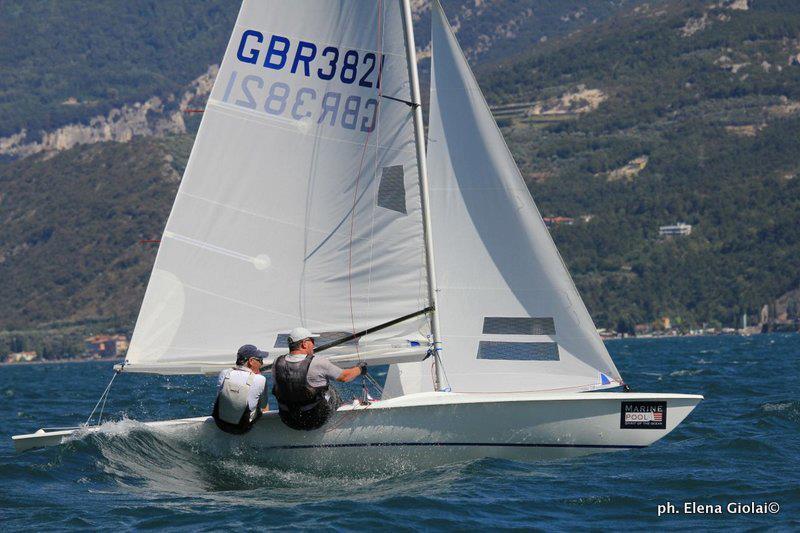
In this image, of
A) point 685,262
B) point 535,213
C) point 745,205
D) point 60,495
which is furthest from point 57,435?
point 745,205

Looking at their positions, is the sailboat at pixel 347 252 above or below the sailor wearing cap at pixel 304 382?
above

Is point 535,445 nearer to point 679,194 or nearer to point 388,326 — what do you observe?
point 388,326

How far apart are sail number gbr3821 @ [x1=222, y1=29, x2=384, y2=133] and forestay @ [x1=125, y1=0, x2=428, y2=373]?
0.01m

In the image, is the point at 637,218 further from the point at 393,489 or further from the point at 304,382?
the point at 393,489

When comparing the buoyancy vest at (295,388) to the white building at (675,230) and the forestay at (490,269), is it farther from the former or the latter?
the white building at (675,230)

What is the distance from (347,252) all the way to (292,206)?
727 millimetres

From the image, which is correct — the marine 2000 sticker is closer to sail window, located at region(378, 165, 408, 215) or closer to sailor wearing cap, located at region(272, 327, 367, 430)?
sailor wearing cap, located at region(272, 327, 367, 430)

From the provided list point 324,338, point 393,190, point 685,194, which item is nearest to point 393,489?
point 324,338

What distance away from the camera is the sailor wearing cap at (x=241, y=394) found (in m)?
13.7

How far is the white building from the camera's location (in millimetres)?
154250

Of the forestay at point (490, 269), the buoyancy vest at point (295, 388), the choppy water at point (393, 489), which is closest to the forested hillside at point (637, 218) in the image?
the forestay at point (490, 269)

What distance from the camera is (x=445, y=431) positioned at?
1402 centimetres

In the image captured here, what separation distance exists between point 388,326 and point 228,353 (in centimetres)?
163

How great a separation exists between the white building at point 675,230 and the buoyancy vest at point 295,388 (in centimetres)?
14372
